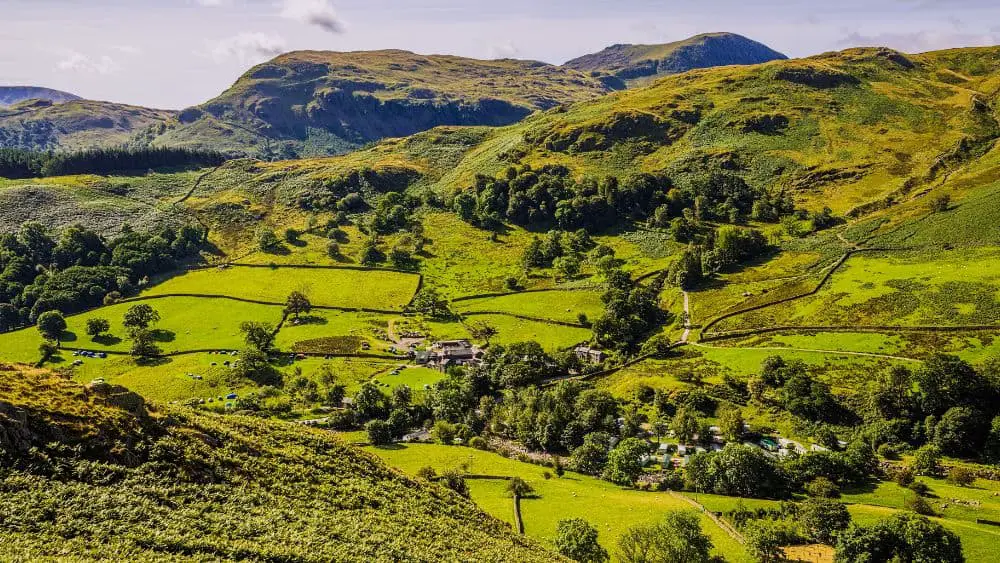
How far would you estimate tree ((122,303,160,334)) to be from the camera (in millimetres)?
137375

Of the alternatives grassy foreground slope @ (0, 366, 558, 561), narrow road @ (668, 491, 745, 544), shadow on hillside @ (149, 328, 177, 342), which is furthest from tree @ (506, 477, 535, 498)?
shadow on hillside @ (149, 328, 177, 342)

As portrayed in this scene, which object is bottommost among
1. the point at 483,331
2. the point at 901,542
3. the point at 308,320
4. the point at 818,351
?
the point at 308,320

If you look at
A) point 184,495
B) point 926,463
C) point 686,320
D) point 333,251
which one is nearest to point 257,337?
point 333,251

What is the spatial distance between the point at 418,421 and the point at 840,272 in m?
106

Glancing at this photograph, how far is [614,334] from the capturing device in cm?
12744

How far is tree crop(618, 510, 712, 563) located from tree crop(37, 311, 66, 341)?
146m

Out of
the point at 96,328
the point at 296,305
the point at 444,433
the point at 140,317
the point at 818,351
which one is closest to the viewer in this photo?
the point at 444,433

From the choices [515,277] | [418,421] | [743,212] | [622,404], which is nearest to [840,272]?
[743,212]

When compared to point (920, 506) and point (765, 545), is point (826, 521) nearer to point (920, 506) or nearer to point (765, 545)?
point (765, 545)

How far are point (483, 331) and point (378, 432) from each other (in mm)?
50461

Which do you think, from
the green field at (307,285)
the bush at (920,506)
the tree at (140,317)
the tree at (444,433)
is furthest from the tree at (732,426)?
the tree at (140,317)

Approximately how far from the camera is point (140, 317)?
138m

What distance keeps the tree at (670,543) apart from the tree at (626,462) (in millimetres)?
22368

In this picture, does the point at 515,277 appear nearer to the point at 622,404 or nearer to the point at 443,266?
the point at 443,266
